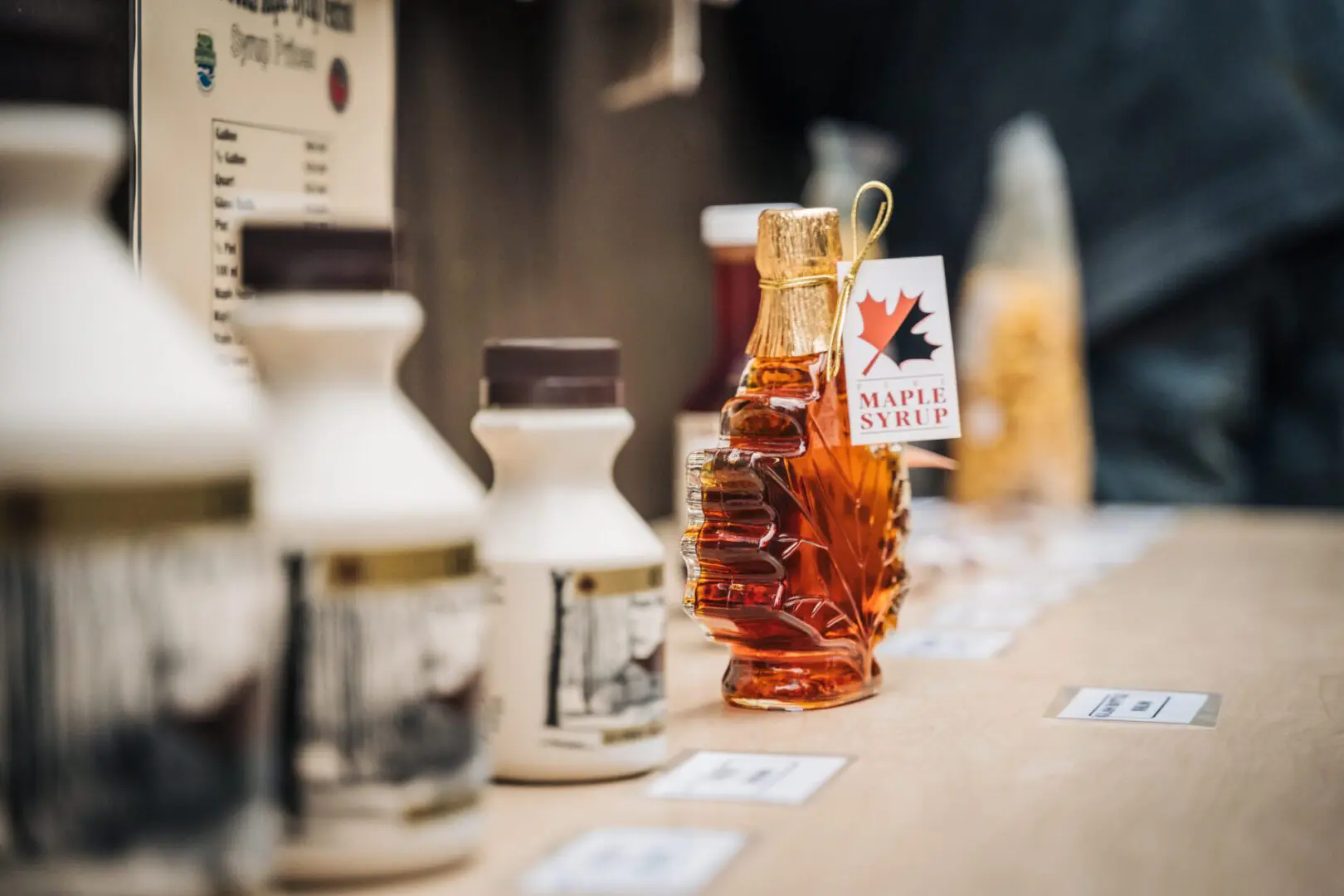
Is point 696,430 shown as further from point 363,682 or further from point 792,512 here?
point 363,682

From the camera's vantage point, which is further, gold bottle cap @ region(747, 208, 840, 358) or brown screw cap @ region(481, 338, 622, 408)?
gold bottle cap @ region(747, 208, 840, 358)

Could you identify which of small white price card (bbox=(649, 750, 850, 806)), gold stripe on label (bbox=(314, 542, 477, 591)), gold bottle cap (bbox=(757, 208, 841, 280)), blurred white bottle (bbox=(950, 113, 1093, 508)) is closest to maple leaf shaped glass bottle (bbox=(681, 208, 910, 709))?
gold bottle cap (bbox=(757, 208, 841, 280))

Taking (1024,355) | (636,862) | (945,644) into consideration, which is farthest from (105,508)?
(1024,355)

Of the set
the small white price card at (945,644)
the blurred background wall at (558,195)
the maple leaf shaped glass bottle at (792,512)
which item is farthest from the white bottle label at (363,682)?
the blurred background wall at (558,195)

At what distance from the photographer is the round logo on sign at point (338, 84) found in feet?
3.90

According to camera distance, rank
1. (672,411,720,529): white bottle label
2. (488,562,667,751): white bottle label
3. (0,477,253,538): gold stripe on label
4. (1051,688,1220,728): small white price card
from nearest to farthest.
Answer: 1. (0,477,253,538): gold stripe on label
2. (488,562,667,751): white bottle label
3. (1051,688,1220,728): small white price card
4. (672,411,720,529): white bottle label

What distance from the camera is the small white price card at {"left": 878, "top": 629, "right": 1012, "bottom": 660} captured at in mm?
1192

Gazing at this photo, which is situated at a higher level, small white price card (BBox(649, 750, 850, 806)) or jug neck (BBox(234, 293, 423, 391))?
jug neck (BBox(234, 293, 423, 391))

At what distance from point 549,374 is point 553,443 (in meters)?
0.03

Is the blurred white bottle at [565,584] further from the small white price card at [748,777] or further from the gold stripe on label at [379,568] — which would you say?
the gold stripe on label at [379,568]

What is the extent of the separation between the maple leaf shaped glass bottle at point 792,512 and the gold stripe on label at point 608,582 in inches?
7.7

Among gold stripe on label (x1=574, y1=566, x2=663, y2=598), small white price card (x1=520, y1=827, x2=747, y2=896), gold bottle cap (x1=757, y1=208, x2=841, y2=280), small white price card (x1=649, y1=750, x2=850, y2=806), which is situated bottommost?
small white price card (x1=520, y1=827, x2=747, y2=896)

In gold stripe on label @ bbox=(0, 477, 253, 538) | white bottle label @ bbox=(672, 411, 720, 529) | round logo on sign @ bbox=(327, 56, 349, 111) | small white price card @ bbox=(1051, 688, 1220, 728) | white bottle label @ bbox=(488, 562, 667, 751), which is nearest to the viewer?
gold stripe on label @ bbox=(0, 477, 253, 538)

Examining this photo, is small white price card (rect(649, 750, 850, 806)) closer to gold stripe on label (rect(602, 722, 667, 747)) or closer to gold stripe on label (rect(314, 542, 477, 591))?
gold stripe on label (rect(602, 722, 667, 747))
